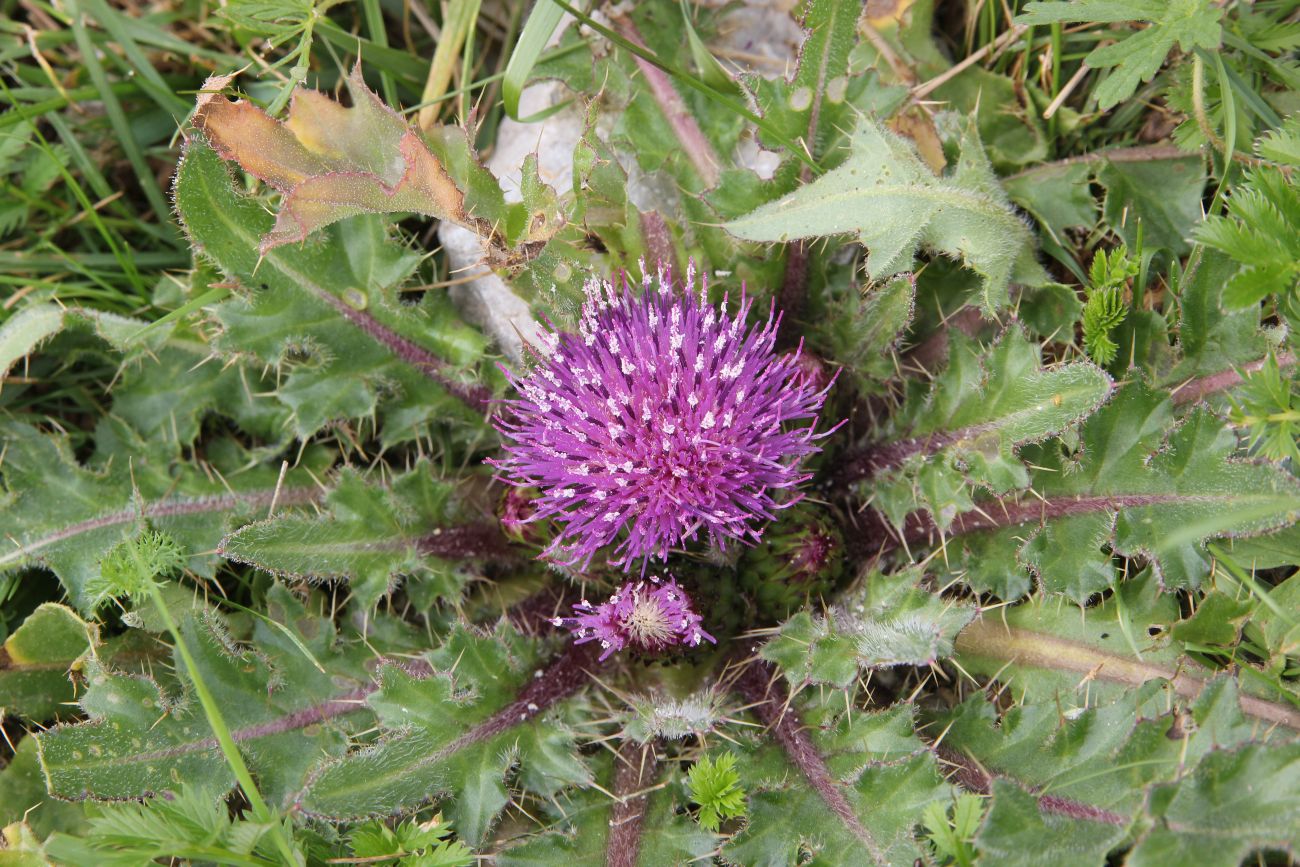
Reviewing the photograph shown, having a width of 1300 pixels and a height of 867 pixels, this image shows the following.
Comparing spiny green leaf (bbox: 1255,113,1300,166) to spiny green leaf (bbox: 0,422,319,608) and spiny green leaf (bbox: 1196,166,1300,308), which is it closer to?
spiny green leaf (bbox: 1196,166,1300,308)

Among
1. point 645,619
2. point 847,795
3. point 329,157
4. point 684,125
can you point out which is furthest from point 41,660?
point 684,125

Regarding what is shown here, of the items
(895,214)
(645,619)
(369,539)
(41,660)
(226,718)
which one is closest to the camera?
(645,619)

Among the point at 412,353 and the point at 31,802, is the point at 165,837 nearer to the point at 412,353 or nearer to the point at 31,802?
Answer: the point at 31,802

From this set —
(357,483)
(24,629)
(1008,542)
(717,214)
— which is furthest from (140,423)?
(1008,542)

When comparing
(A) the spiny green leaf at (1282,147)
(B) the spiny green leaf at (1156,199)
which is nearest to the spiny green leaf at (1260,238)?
(A) the spiny green leaf at (1282,147)

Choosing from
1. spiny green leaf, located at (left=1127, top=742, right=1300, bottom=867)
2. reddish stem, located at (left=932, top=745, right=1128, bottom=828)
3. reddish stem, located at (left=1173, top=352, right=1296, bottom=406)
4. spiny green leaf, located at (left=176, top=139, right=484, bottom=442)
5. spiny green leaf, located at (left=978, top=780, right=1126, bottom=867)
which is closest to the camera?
spiny green leaf, located at (left=1127, top=742, right=1300, bottom=867)

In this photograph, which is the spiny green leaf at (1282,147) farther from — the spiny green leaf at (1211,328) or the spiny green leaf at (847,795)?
the spiny green leaf at (847,795)

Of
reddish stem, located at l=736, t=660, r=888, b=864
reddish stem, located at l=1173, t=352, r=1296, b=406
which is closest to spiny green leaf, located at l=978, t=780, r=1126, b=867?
reddish stem, located at l=736, t=660, r=888, b=864

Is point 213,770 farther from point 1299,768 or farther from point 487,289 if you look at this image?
point 1299,768
